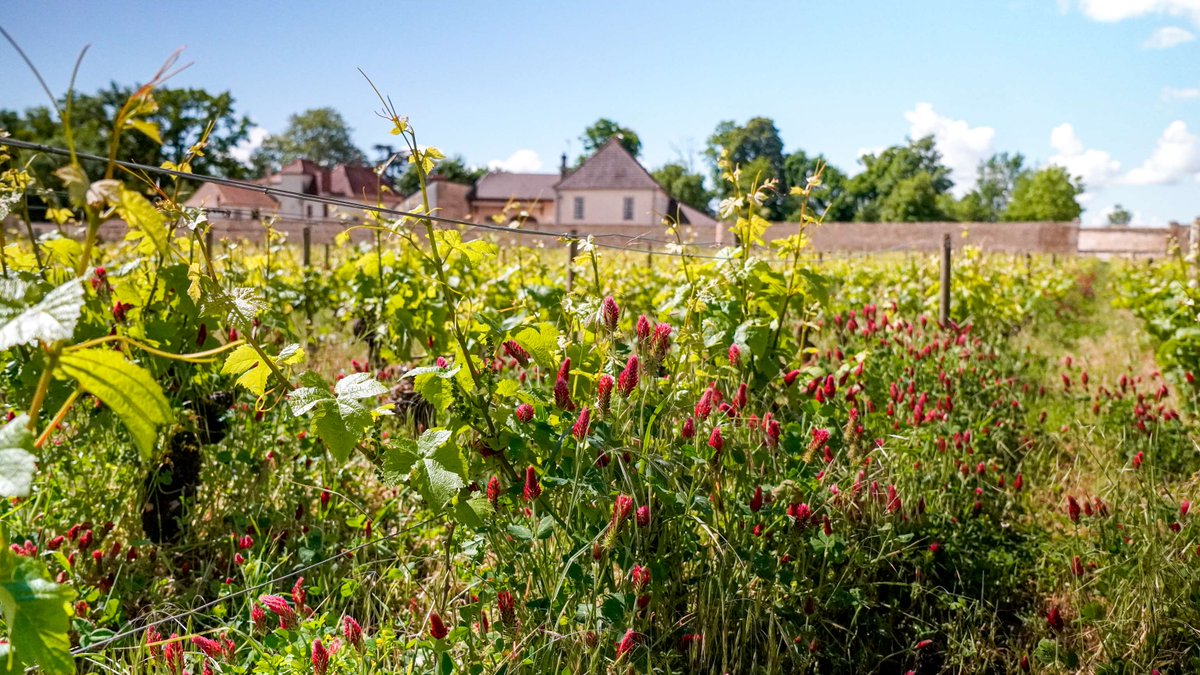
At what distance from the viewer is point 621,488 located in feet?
6.40

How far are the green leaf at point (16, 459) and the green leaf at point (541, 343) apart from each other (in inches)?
43.6

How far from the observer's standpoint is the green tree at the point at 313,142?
67.4 m

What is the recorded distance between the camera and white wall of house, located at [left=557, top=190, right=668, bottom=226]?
41.3 m

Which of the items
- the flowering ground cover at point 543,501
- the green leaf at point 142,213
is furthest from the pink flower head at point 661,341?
the green leaf at point 142,213

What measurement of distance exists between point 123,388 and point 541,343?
1.10 meters

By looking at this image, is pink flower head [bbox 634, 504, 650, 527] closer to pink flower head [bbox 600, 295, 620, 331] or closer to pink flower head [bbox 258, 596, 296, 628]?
pink flower head [bbox 600, 295, 620, 331]

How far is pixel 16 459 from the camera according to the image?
3.01 ft

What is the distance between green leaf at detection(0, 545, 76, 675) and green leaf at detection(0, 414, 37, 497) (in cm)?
14

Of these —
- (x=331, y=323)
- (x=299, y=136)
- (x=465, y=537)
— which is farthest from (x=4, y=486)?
(x=299, y=136)

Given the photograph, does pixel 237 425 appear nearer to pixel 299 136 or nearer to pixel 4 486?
pixel 4 486

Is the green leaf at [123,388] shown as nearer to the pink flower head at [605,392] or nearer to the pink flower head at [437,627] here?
the pink flower head at [437,627]

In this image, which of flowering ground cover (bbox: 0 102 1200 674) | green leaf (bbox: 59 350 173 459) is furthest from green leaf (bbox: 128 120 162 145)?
green leaf (bbox: 59 350 173 459)

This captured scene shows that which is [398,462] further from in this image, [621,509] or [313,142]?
[313,142]

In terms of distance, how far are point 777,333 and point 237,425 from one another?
2.03m
